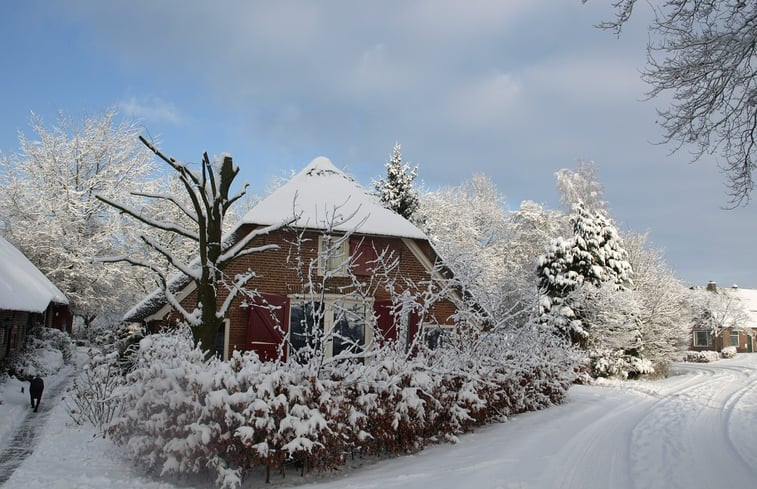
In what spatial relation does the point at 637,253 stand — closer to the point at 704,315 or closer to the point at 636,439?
the point at 636,439

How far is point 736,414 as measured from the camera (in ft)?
41.1

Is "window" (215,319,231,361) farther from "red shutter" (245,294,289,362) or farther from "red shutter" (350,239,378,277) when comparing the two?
"red shutter" (350,239,378,277)

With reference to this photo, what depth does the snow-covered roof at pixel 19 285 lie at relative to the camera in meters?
14.8


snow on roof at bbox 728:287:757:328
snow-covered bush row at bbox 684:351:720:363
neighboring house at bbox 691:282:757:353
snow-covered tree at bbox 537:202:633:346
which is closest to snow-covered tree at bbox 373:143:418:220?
snow-covered tree at bbox 537:202:633:346

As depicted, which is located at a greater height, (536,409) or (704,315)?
(704,315)

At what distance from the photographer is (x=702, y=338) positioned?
52.5 meters

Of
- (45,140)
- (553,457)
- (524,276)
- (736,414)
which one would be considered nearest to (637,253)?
(524,276)

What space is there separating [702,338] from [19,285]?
54559 millimetres

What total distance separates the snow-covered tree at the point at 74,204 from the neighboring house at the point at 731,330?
47591 millimetres

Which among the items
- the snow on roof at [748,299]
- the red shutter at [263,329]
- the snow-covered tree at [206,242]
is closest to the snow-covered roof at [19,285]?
the red shutter at [263,329]

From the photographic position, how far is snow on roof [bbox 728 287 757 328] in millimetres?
55612

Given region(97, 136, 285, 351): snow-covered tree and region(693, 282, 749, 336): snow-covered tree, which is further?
region(693, 282, 749, 336): snow-covered tree

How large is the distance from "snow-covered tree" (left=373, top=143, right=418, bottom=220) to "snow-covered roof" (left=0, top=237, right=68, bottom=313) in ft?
50.9

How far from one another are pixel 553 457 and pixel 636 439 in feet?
7.57
